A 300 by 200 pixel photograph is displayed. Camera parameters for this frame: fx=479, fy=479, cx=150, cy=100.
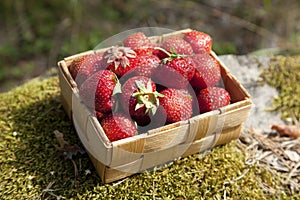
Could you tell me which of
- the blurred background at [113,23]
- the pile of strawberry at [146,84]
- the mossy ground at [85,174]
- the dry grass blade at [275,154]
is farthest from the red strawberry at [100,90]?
the blurred background at [113,23]

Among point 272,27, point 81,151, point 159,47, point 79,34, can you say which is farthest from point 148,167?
point 272,27

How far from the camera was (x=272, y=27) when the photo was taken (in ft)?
12.0

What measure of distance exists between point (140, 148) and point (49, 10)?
7.83 ft

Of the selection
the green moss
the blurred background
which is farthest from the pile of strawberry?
the blurred background

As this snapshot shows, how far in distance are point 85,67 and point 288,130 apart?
3.06 ft

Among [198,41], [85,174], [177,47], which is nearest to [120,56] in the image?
[177,47]

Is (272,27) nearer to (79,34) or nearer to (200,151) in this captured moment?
(79,34)

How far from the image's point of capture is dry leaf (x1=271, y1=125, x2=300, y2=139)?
81.4 inches

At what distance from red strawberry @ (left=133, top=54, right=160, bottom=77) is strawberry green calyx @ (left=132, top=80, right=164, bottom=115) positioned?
7 cm

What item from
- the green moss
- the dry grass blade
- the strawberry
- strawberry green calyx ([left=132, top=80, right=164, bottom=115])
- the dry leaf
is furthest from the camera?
the green moss

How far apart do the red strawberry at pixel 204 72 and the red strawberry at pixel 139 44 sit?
17 cm

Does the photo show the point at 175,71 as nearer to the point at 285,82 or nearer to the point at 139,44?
the point at 139,44

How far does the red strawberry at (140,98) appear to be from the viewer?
1581 mm

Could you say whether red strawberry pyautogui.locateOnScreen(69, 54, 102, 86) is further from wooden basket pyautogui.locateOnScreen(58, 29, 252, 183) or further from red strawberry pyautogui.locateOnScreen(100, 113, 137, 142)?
red strawberry pyautogui.locateOnScreen(100, 113, 137, 142)
